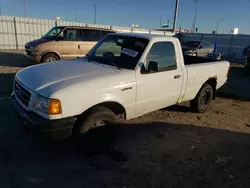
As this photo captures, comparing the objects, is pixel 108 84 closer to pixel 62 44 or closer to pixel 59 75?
pixel 59 75

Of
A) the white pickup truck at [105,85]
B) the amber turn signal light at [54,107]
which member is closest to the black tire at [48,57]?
the white pickup truck at [105,85]

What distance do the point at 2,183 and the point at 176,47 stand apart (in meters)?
3.70

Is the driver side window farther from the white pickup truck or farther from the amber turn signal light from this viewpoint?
the amber turn signal light

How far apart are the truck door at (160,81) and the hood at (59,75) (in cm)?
41

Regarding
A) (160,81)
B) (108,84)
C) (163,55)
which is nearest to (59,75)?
(108,84)

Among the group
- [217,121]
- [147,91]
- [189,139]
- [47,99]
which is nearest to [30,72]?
[47,99]

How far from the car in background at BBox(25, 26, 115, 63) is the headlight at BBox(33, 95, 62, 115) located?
7614 millimetres

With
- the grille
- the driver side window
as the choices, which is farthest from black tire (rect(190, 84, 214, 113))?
the grille

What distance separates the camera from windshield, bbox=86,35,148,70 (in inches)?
150

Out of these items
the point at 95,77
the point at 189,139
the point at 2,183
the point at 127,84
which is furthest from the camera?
the point at 189,139

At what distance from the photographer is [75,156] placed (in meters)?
3.45

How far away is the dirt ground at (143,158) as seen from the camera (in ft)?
9.65

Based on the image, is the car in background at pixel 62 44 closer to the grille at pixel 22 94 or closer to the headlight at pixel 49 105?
the grille at pixel 22 94

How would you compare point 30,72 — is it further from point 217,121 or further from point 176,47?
point 217,121
